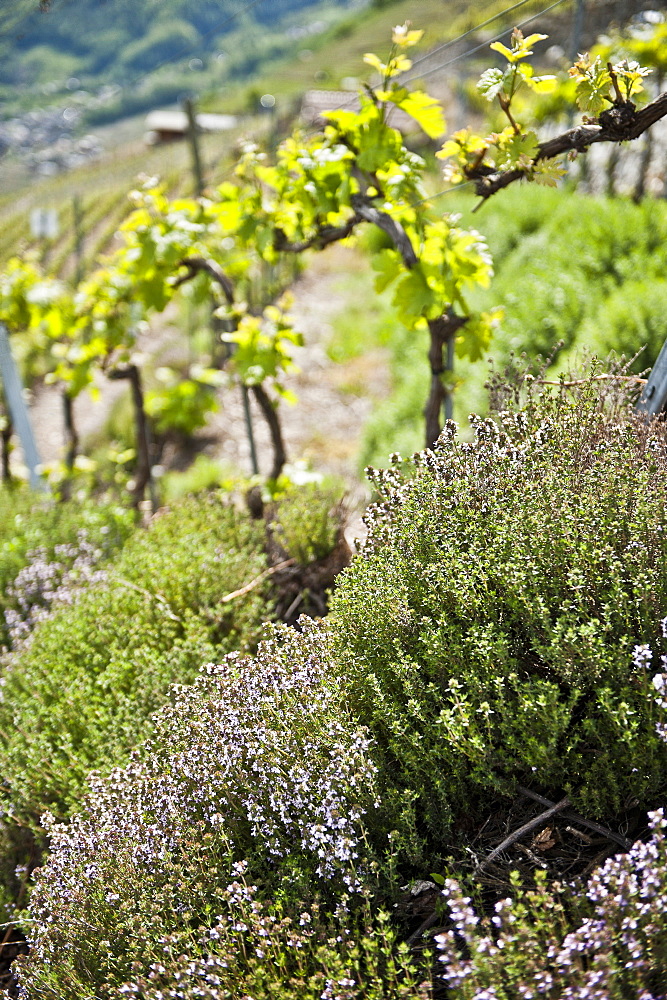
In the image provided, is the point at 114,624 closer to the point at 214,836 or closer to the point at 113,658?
the point at 113,658

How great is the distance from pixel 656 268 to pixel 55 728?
4362 millimetres

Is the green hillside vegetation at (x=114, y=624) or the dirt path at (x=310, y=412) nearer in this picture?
the green hillside vegetation at (x=114, y=624)

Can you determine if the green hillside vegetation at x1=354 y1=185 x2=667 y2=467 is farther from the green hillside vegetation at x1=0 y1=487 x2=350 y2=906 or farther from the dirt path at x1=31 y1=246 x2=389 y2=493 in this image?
the green hillside vegetation at x1=0 y1=487 x2=350 y2=906

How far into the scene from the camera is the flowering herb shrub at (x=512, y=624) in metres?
1.49

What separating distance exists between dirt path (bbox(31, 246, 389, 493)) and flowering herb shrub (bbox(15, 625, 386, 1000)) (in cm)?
306

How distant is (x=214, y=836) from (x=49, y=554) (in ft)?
8.20

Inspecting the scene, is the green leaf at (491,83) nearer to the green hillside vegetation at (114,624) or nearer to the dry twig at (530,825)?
the green hillside vegetation at (114,624)

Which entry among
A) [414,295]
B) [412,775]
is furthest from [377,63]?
[412,775]

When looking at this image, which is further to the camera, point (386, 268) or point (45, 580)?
point (45, 580)

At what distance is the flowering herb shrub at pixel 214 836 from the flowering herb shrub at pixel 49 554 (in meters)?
1.49

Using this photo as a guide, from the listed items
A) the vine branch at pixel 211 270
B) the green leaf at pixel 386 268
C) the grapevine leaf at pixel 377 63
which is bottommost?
the green leaf at pixel 386 268

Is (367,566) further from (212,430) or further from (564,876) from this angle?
(212,430)

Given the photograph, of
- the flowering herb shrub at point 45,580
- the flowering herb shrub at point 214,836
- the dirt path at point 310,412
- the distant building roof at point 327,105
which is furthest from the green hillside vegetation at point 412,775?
the distant building roof at point 327,105

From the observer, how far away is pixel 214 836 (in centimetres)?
171
